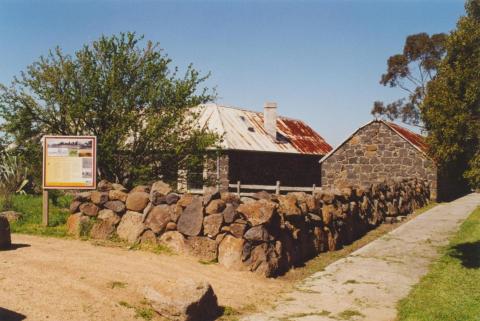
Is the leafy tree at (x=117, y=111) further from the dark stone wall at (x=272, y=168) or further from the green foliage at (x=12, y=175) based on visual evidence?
the dark stone wall at (x=272, y=168)

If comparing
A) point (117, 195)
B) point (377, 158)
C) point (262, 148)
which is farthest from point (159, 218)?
point (377, 158)

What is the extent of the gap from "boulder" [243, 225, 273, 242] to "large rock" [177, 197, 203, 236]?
974 mm

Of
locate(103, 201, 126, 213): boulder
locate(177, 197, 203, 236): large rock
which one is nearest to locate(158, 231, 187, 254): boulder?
locate(177, 197, 203, 236): large rock

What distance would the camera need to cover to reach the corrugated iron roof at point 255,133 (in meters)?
24.3

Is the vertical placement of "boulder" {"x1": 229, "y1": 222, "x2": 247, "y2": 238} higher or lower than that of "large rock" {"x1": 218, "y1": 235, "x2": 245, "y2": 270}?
higher

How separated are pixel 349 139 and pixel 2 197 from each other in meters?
16.6

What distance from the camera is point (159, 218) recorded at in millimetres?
9789

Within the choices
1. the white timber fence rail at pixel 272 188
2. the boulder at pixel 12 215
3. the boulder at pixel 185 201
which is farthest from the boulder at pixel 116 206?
the white timber fence rail at pixel 272 188

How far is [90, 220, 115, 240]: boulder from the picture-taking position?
10.4 m

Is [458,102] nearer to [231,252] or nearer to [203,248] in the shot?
[231,252]

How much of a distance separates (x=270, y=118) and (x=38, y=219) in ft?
57.7

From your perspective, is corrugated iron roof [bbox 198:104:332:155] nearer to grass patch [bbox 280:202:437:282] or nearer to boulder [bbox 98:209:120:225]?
grass patch [bbox 280:202:437:282]

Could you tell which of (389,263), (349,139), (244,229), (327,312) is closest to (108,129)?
(244,229)

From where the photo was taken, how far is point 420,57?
4475 centimetres
